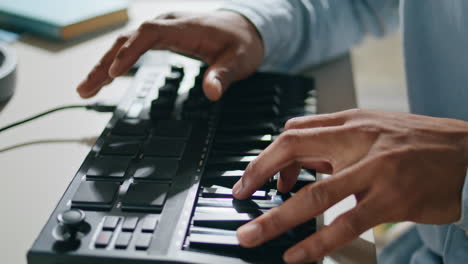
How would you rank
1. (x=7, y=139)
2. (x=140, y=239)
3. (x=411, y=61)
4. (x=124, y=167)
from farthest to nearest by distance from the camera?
(x=411, y=61)
(x=7, y=139)
(x=124, y=167)
(x=140, y=239)

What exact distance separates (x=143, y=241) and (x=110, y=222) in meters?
0.04

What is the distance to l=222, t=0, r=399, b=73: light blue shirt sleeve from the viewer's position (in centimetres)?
82

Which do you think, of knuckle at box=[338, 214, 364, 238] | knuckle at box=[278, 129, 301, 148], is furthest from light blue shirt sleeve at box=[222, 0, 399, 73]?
knuckle at box=[338, 214, 364, 238]

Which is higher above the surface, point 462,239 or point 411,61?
point 411,61

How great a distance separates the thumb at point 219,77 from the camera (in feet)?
2.20

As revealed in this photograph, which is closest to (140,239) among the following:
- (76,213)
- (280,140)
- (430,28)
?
(76,213)

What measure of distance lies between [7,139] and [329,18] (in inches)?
23.2

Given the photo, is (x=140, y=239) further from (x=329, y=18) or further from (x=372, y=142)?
(x=329, y=18)

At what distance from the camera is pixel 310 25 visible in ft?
2.87

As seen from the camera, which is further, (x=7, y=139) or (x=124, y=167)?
(x=7, y=139)

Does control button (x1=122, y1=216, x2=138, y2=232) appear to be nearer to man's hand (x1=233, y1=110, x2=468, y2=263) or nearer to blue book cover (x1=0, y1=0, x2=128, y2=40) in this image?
man's hand (x1=233, y1=110, x2=468, y2=263)

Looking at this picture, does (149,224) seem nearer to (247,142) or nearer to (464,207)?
(247,142)

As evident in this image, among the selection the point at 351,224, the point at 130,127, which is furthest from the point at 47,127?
the point at 351,224

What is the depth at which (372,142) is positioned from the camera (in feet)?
1.74
